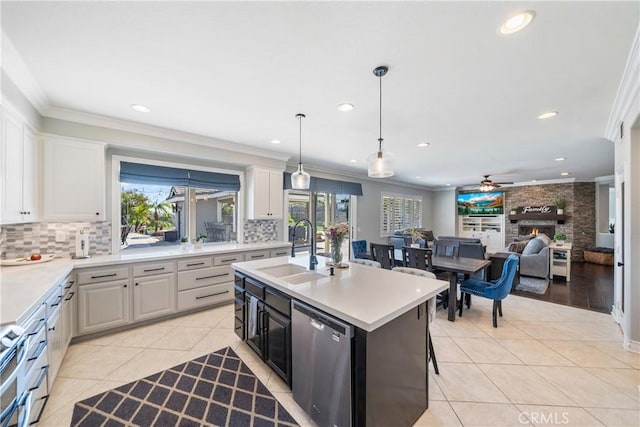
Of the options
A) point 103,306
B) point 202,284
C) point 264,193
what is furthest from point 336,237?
point 103,306

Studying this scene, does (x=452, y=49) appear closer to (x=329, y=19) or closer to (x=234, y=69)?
(x=329, y=19)

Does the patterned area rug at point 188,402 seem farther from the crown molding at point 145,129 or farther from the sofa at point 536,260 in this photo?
the sofa at point 536,260

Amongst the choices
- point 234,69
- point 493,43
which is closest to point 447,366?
point 493,43

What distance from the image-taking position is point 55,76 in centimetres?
212

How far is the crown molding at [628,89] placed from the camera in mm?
1779

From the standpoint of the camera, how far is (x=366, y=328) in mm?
1315

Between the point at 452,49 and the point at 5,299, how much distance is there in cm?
335

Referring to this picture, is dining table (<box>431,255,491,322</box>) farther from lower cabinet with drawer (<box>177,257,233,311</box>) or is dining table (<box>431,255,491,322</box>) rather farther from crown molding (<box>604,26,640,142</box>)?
lower cabinet with drawer (<box>177,257,233,311</box>)

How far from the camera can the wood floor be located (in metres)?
4.03

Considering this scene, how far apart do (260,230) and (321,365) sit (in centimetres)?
340

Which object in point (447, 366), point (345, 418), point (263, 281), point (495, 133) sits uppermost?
point (495, 133)

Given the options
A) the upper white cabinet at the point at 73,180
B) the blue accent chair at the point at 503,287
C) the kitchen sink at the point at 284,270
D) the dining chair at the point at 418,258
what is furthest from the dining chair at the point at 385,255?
the upper white cabinet at the point at 73,180

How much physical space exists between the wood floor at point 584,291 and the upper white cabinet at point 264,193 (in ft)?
15.0

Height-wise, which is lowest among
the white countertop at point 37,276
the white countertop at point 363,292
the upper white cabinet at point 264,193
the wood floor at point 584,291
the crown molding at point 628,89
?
the wood floor at point 584,291
